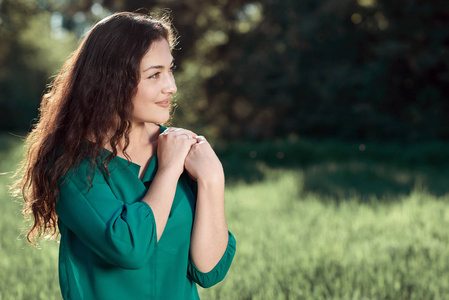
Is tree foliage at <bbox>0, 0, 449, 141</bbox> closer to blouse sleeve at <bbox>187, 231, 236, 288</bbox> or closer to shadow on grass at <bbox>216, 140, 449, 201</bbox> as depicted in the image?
shadow on grass at <bbox>216, 140, 449, 201</bbox>

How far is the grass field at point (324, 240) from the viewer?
3.62m

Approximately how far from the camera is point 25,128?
85.4 ft

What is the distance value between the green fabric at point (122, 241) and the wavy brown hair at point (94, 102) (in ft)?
0.19

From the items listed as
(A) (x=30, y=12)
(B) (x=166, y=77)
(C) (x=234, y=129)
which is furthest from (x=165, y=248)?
(A) (x=30, y=12)

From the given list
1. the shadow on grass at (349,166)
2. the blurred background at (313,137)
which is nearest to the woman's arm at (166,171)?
the blurred background at (313,137)

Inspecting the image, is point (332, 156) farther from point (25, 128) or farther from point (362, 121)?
Result: point (25, 128)

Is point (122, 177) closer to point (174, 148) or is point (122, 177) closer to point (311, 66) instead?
point (174, 148)

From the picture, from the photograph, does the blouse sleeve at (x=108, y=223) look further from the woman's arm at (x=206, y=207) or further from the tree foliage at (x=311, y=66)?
the tree foliage at (x=311, y=66)

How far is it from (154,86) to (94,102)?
7.7 inches

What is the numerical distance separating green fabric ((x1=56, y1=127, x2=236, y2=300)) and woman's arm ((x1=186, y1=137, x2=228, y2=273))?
40 mm

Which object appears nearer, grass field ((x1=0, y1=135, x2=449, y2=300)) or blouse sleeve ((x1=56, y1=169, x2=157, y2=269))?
blouse sleeve ((x1=56, y1=169, x2=157, y2=269))

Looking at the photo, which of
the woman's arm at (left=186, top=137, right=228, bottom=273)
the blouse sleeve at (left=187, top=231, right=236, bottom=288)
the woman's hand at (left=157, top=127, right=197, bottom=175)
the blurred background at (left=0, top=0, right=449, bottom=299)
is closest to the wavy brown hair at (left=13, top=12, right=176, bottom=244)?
the woman's hand at (left=157, top=127, right=197, bottom=175)

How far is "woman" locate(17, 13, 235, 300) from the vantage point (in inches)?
55.6

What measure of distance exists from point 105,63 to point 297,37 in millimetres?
14023
